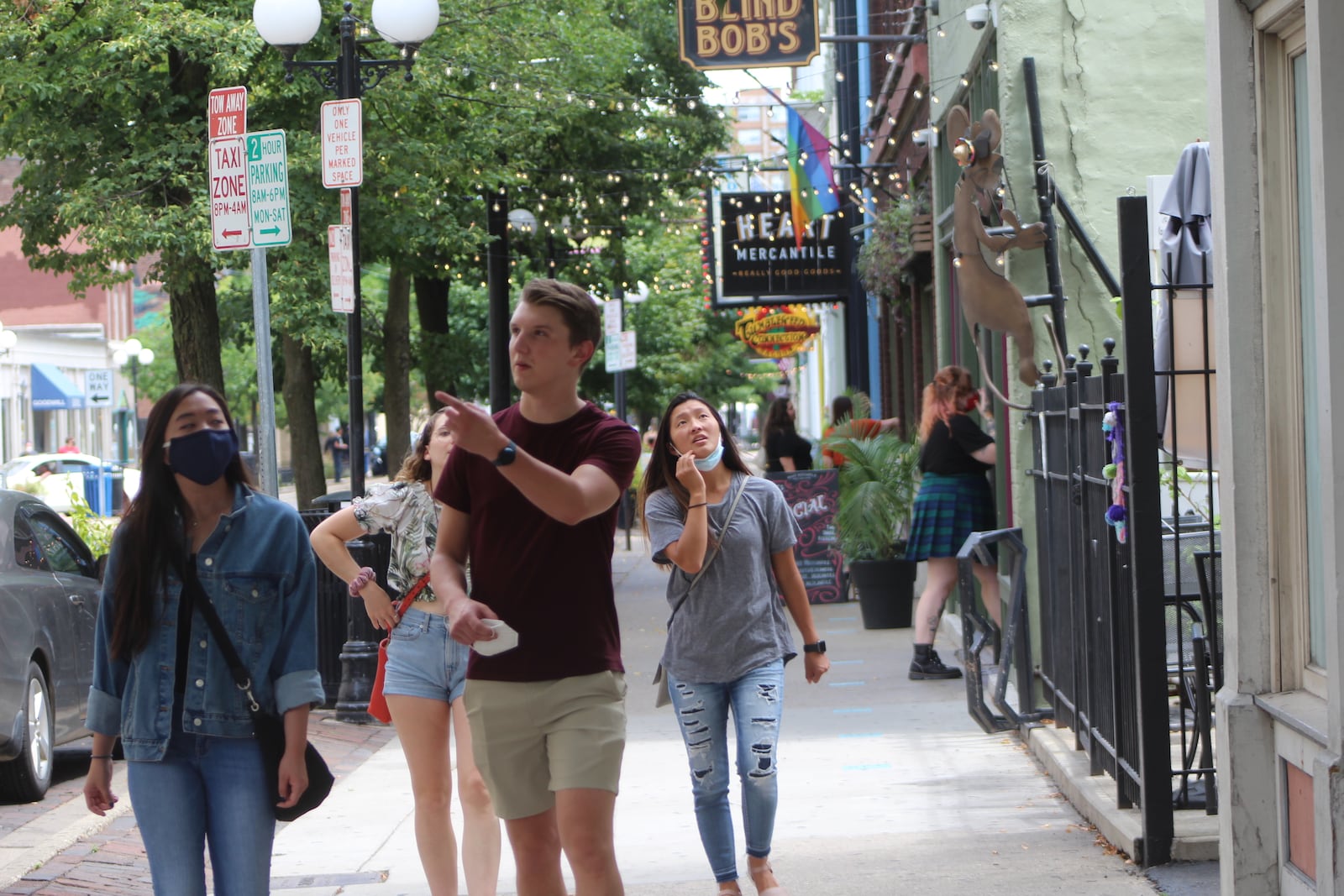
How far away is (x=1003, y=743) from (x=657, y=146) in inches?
676

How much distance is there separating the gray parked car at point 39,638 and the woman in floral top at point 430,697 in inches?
126

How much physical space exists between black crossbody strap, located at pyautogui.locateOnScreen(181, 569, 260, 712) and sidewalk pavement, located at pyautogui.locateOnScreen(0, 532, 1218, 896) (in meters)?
2.48

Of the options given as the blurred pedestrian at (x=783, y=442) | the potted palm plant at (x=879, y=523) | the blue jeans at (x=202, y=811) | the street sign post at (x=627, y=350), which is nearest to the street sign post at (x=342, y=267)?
the potted palm plant at (x=879, y=523)

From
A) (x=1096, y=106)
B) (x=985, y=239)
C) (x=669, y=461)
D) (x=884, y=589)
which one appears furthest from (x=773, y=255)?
(x=669, y=461)

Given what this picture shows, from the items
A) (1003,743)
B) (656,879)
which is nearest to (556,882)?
(656,879)

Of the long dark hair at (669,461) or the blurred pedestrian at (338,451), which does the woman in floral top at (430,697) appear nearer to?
the long dark hair at (669,461)

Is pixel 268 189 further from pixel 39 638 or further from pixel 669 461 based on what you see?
pixel 669 461

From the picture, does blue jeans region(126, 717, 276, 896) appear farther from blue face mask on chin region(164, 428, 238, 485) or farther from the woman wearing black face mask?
blue face mask on chin region(164, 428, 238, 485)

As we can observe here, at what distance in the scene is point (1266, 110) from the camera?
4707 millimetres

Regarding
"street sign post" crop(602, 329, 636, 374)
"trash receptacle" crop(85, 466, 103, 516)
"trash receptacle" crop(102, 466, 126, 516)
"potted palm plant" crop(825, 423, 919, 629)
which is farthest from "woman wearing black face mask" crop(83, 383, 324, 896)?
"trash receptacle" crop(102, 466, 126, 516)

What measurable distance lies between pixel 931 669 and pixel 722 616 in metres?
5.69

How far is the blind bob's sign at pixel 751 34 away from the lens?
1339 centimetres

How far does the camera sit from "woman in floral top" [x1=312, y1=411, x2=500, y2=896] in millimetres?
5254

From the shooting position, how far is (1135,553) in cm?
Result: 575
